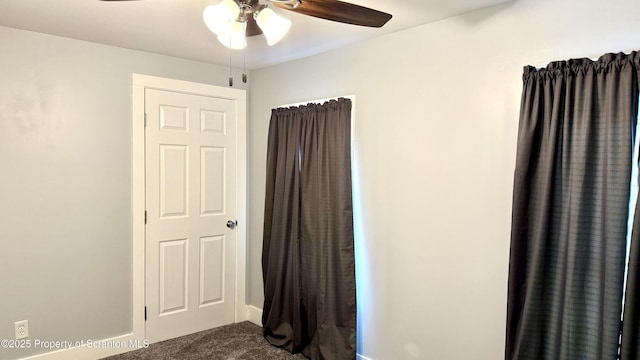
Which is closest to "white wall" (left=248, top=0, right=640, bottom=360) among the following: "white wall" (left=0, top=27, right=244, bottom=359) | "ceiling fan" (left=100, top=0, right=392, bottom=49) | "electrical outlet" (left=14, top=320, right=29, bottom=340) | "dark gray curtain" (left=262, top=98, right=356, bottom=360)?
"dark gray curtain" (left=262, top=98, right=356, bottom=360)

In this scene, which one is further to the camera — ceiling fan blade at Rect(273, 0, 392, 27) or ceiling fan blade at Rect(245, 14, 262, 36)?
ceiling fan blade at Rect(245, 14, 262, 36)

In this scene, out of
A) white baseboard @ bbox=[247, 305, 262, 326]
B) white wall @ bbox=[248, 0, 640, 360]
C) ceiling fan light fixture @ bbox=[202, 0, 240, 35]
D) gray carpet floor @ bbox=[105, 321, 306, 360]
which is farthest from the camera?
white baseboard @ bbox=[247, 305, 262, 326]

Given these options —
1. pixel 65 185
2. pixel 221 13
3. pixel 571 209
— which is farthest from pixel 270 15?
pixel 65 185

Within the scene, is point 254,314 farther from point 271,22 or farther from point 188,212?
point 271,22

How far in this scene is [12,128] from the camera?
269 centimetres

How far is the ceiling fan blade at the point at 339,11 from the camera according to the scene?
1603 mm

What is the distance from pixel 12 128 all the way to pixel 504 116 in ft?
10.1

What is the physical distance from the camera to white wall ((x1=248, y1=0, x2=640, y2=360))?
206 centimetres

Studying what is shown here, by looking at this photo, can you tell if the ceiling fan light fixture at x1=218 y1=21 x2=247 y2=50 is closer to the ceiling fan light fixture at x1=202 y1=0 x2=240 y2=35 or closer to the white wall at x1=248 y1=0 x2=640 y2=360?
the ceiling fan light fixture at x1=202 y1=0 x2=240 y2=35

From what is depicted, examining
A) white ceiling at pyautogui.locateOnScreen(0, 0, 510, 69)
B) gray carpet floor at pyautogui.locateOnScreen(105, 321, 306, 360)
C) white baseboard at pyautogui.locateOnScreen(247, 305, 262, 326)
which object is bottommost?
→ gray carpet floor at pyautogui.locateOnScreen(105, 321, 306, 360)

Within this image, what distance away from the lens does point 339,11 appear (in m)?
1.67

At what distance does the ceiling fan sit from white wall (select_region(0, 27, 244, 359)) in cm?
166

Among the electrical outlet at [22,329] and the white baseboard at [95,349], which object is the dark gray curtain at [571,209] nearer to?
the white baseboard at [95,349]

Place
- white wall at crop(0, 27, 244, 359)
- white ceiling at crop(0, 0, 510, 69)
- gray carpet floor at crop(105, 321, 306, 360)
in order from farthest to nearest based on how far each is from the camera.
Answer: gray carpet floor at crop(105, 321, 306, 360) < white wall at crop(0, 27, 244, 359) < white ceiling at crop(0, 0, 510, 69)
